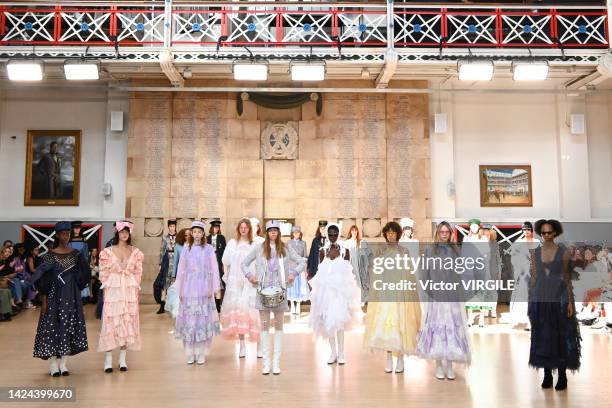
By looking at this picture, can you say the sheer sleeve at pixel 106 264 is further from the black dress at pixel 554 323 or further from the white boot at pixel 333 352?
the black dress at pixel 554 323

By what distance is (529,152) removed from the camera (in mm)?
13164

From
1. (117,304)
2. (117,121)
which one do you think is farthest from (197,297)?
(117,121)

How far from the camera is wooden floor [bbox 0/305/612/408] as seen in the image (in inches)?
182

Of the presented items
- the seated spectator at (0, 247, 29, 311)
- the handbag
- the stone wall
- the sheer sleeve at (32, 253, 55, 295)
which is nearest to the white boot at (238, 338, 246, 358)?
the handbag

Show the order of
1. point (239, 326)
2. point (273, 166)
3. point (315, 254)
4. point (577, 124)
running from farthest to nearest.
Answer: point (273, 166), point (577, 124), point (315, 254), point (239, 326)

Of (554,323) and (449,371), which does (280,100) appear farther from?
(554,323)

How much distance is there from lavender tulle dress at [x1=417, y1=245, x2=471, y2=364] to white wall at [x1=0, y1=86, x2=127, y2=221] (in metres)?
9.53

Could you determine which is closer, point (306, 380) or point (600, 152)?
point (306, 380)

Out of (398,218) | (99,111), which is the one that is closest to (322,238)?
(398,218)

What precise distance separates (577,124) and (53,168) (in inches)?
542

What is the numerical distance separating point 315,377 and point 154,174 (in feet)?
27.7

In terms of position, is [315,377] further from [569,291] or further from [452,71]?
[452,71]

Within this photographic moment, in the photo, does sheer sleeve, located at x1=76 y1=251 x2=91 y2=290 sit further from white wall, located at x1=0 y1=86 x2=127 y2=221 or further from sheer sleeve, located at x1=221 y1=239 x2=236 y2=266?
white wall, located at x1=0 y1=86 x2=127 y2=221

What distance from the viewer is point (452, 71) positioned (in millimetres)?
11633
